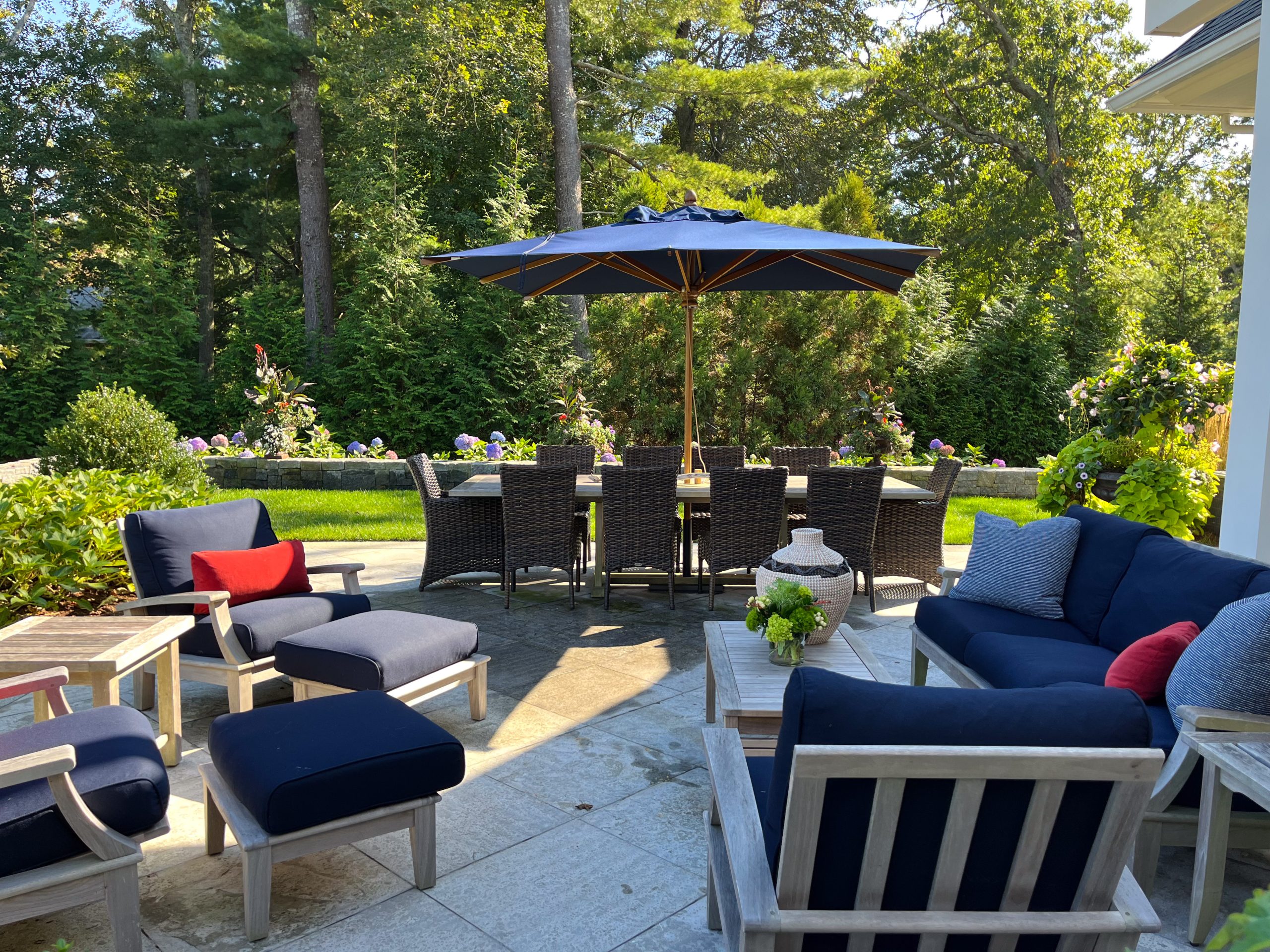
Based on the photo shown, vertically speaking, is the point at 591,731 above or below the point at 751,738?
below

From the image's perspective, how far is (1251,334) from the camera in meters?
4.24

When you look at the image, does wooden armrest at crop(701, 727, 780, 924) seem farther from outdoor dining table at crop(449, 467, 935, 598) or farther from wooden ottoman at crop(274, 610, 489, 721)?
outdoor dining table at crop(449, 467, 935, 598)

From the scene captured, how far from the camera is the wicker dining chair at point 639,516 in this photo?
5215mm

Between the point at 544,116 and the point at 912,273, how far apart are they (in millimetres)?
9843

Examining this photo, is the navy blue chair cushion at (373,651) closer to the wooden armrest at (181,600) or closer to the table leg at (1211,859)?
the wooden armrest at (181,600)

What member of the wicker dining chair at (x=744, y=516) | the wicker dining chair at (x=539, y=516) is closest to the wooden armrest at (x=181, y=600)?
the wicker dining chair at (x=539, y=516)

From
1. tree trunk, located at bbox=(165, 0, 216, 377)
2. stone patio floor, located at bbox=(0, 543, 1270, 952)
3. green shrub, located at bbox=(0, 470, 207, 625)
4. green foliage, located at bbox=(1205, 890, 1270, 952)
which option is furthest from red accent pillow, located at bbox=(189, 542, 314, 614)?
tree trunk, located at bbox=(165, 0, 216, 377)

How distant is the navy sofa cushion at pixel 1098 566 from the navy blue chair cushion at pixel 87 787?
9.67 ft

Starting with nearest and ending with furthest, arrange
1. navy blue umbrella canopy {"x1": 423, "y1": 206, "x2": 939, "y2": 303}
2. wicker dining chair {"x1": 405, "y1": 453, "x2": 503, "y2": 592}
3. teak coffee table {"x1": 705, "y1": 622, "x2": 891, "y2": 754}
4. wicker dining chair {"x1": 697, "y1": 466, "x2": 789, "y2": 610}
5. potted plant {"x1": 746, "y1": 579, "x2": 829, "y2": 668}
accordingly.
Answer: teak coffee table {"x1": 705, "y1": 622, "x2": 891, "y2": 754}, potted plant {"x1": 746, "y1": 579, "x2": 829, "y2": 668}, navy blue umbrella canopy {"x1": 423, "y1": 206, "x2": 939, "y2": 303}, wicker dining chair {"x1": 697, "y1": 466, "x2": 789, "y2": 610}, wicker dining chair {"x1": 405, "y1": 453, "x2": 503, "y2": 592}

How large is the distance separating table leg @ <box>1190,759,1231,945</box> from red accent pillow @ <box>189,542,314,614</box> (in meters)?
3.40

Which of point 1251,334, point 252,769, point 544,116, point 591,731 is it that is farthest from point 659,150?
point 252,769

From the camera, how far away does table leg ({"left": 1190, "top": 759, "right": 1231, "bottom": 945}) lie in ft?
7.33

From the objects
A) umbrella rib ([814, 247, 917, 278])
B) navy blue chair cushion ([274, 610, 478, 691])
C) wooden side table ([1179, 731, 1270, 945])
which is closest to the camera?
wooden side table ([1179, 731, 1270, 945])

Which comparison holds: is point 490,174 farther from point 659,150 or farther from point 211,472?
point 211,472
